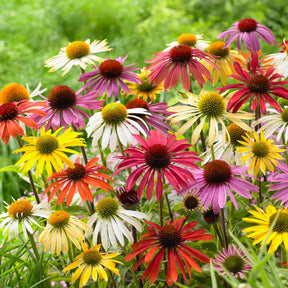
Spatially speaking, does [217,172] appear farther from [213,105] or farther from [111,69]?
[111,69]

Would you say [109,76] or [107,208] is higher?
[109,76]

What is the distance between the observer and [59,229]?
132 centimetres

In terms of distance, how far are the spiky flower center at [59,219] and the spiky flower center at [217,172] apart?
436 millimetres

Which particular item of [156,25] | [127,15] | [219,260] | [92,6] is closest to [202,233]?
[219,260]

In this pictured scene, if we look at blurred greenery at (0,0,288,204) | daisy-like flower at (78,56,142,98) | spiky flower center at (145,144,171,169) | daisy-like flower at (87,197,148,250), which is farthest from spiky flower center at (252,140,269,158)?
blurred greenery at (0,0,288,204)

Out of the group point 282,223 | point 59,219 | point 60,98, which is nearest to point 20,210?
point 59,219

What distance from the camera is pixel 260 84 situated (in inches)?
54.4

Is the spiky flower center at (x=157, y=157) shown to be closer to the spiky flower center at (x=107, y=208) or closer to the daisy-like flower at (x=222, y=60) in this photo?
the spiky flower center at (x=107, y=208)

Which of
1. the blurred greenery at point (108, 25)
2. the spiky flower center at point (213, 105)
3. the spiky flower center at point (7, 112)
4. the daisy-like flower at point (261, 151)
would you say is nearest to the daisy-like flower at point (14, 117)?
the spiky flower center at point (7, 112)

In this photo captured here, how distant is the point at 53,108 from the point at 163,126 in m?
0.39

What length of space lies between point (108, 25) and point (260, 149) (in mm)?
4392

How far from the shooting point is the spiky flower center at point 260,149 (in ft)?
4.41

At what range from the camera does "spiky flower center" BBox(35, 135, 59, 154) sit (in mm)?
1339

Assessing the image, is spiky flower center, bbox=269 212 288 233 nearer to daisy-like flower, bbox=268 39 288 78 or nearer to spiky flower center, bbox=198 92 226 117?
spiky flower center, bbox=198 92 226 117
